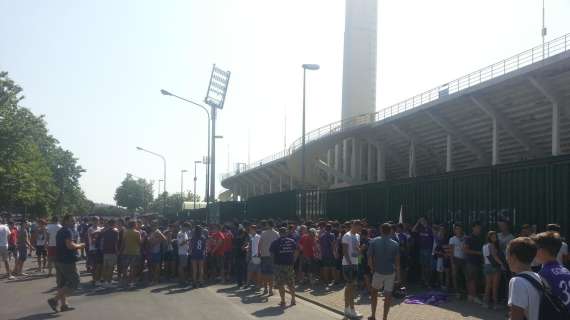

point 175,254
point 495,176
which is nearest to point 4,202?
point 175,254

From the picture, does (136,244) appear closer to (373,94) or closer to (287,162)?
(287,162)

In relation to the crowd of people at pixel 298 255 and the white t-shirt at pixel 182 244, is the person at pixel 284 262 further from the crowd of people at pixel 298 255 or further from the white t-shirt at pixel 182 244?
the white t-shirt at pixel 182 244

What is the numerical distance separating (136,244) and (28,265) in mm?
9686

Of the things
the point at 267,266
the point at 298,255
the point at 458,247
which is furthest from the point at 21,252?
the point at 458,247

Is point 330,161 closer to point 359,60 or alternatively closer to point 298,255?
point 359,60

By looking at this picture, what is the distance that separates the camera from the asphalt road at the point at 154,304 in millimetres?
11688

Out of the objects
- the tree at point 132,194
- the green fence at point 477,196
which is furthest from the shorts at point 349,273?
the tree at point 132,194

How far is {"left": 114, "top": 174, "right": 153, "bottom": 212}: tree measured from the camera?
109 m

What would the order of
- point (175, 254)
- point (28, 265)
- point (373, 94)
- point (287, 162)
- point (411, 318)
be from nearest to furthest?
1. point (411, 318)
2. point (175, 254)
3. point (28, 265)
4. point (287, 162)
5. point (373, 94)

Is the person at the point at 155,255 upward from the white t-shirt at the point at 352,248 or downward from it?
downward

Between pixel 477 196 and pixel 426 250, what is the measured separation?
198 centimetres

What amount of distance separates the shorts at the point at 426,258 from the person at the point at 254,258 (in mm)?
4287

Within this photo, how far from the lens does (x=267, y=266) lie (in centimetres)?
1524

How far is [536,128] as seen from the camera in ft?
103
